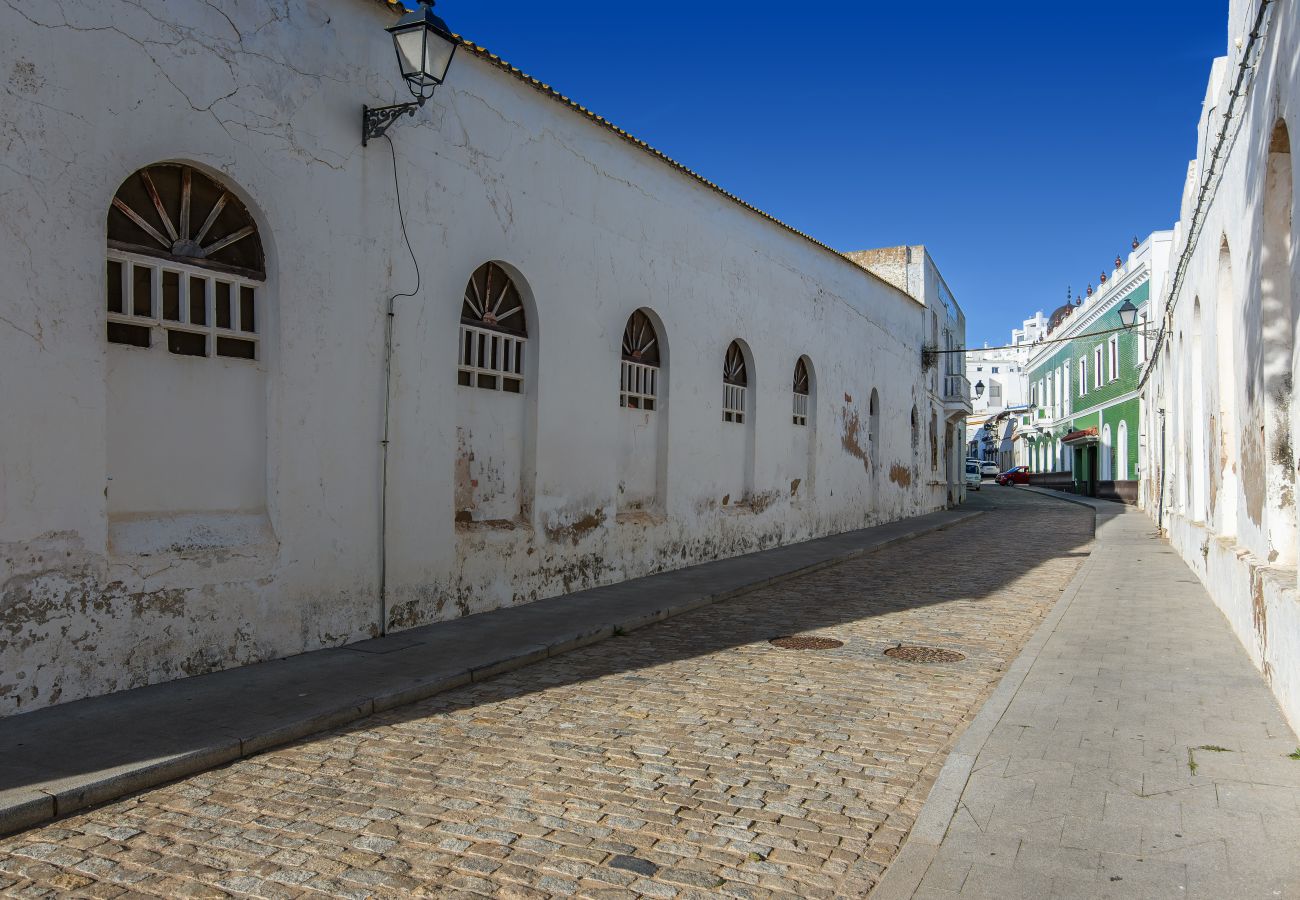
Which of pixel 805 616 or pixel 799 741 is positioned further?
pixel 805 616

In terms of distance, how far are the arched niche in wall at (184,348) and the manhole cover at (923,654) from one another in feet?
17.2

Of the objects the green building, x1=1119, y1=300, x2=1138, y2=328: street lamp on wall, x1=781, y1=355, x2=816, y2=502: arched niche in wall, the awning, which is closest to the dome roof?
the green building

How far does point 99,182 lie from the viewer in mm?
5871

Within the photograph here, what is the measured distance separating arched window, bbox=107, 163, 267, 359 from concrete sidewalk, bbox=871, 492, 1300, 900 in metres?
5.65

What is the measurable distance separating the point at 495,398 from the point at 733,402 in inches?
236

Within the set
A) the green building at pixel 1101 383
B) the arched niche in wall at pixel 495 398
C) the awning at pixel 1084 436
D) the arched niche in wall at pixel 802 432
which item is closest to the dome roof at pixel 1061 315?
the green building at pixel 1101 383

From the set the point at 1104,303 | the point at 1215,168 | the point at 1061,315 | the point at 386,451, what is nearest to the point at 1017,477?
the point at 1061,315

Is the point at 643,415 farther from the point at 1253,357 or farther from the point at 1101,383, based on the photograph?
the point at 1101,383

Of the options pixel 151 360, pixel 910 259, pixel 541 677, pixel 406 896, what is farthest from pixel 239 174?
pixel 910 259

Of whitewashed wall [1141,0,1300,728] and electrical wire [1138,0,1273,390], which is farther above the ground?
electrical wire [1138,0,1273,390]

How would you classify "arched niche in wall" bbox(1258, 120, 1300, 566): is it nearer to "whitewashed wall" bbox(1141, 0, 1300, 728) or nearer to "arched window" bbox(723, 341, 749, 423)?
"whitewashed wall" bbox(1141, 0, 1300, 728)

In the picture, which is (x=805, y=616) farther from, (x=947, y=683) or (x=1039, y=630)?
(x=947, y=683)

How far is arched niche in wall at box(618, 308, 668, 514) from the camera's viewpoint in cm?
1191

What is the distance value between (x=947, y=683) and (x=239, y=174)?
638 centimetres
